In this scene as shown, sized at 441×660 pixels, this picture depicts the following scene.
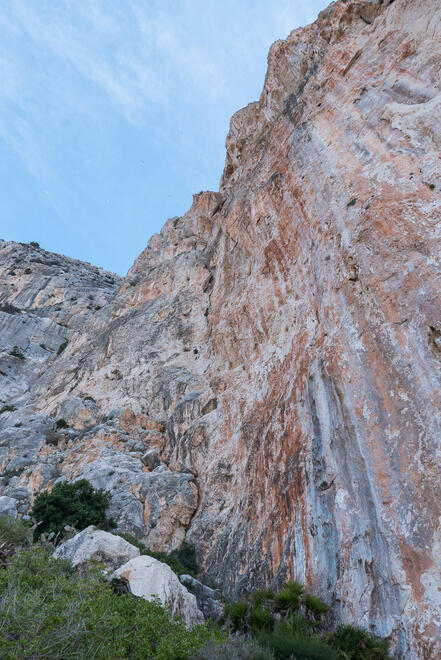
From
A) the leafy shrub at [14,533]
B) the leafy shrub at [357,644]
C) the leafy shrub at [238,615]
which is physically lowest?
the leafy shrub at [357,644]

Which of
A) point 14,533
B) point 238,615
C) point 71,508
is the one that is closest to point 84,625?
point 238,615

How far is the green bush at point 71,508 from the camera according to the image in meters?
15.0

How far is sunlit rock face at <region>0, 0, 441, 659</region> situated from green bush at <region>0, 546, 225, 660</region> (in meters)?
3.46

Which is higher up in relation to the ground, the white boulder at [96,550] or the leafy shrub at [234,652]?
the white boulder at [96,550]

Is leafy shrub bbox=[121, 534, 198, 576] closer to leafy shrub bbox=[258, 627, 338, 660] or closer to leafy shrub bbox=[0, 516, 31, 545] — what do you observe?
leafy shrub bbox=[0, 516, 31, 545]

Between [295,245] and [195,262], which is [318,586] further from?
[195,262]

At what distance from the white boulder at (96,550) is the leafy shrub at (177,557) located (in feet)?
6.63

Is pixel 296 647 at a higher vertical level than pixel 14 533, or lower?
lower

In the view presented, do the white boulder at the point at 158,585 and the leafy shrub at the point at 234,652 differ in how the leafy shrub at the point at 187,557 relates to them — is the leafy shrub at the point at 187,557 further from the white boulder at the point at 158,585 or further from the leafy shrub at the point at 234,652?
the leafy shrub at the point at 234,652

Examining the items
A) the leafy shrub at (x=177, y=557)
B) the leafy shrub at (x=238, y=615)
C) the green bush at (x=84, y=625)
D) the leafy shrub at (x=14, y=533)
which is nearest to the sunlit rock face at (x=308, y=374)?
the leafy shrub at (x=177, y=557)

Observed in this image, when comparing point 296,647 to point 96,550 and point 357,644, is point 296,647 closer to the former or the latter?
point 357,644

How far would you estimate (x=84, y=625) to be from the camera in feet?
20.5

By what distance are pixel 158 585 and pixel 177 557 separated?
16.0 ft

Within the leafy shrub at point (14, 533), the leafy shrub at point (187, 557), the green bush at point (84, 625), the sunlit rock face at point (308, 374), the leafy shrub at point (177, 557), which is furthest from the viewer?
the leafy shrub at point (187, 557)
